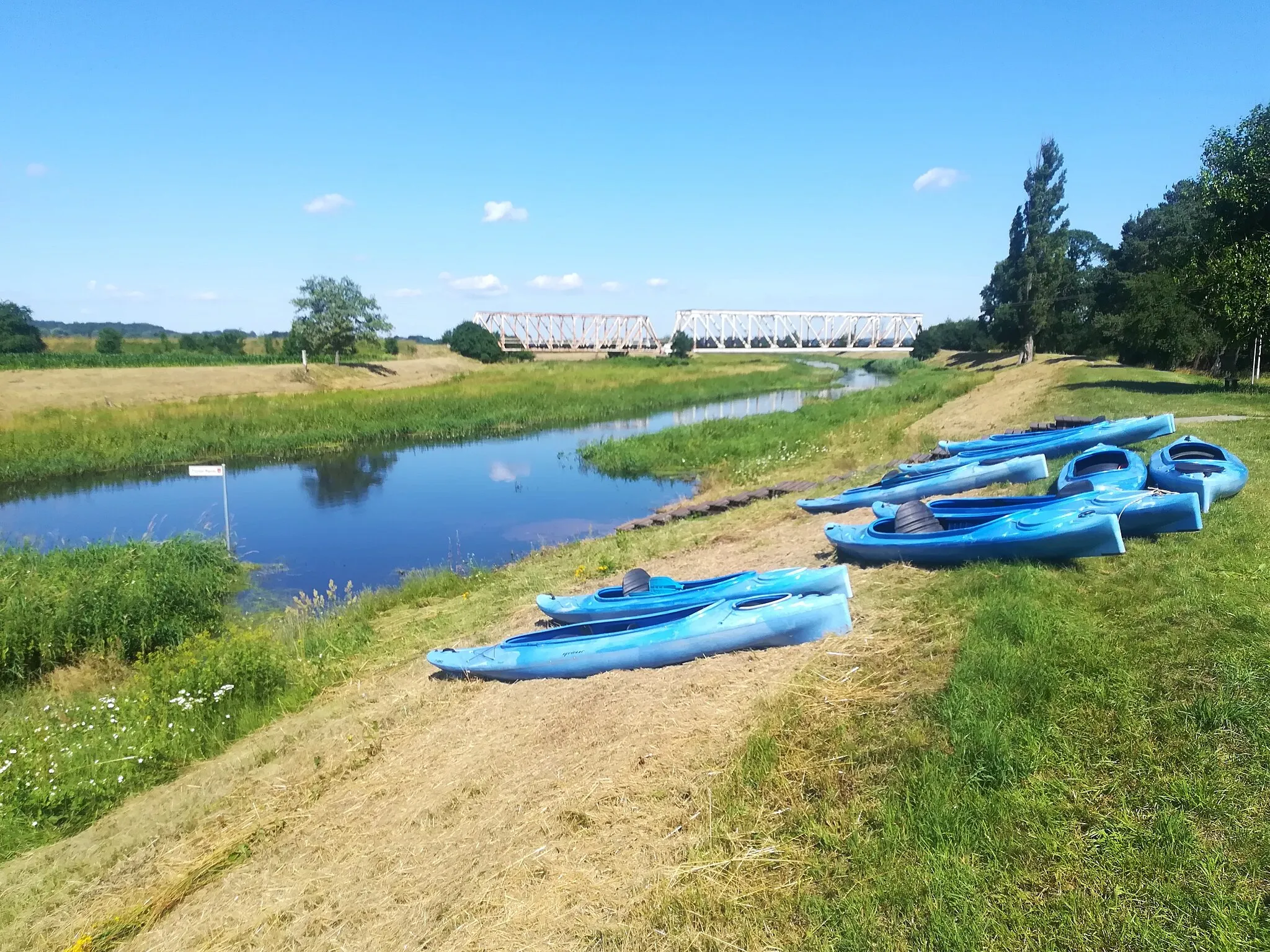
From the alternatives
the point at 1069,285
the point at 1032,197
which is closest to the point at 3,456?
the point at 1032,197

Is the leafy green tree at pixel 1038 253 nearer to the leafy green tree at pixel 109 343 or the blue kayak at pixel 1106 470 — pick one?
the blue kayak at pixel 1106 470

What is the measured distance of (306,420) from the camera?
28984 mm

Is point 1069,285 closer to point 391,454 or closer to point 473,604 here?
point 391,454

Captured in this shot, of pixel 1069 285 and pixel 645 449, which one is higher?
pixel 1069 285

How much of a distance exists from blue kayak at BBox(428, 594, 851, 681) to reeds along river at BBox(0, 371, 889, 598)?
6.53 metres

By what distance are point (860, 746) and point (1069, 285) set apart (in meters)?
47.1

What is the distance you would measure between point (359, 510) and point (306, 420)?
12382 mm

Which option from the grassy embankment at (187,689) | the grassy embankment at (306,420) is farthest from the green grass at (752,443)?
the grassy embankment at (187,689)

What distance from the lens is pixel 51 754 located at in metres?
6.73

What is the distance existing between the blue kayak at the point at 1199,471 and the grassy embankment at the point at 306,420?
24.8 meters

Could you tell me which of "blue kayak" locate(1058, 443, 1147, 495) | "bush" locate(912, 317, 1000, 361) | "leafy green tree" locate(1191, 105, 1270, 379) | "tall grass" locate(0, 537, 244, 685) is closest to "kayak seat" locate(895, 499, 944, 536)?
"blue kayak" locate(1058, 443, 1147, 495)

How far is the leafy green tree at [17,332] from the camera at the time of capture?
5921 centimetres

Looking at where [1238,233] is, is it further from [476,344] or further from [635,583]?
[476,344]

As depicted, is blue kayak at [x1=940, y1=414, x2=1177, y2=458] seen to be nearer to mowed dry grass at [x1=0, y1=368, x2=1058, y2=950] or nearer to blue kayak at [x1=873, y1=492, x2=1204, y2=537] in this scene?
blue kayak at [x1=873, y1=492, x2=1204, y2=537]
